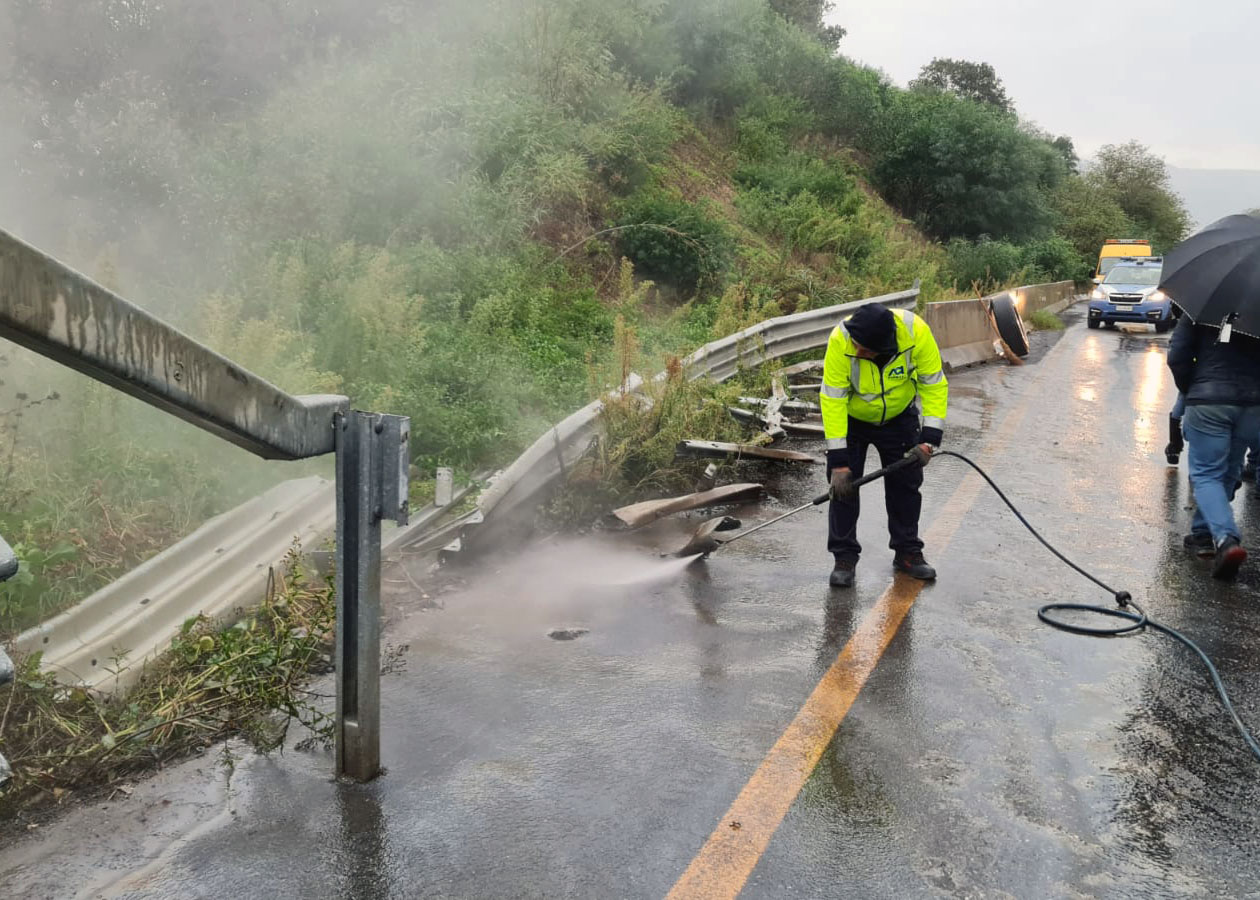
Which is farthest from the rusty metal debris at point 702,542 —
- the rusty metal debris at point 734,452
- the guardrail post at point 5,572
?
the guardrail post at point 5,572

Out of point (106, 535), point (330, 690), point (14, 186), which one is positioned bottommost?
point (330, 690)

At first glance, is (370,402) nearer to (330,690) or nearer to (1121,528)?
(330,690)

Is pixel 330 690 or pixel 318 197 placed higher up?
pixel 318 197

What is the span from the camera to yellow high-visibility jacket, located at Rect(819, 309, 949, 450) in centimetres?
543

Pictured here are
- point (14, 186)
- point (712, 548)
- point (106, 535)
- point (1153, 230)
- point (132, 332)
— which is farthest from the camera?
point (1153, 230)

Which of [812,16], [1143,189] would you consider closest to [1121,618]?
[812,16]

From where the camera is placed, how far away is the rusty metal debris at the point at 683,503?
6.35 metres

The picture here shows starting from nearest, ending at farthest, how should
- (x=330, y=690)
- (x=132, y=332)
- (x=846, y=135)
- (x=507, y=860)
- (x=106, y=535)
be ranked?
(x=132, y=332) < (x=507, y=860) < (x=330, y=690) < (x=106, y=535) < (x=846, y=135)

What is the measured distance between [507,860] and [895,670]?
200 cm

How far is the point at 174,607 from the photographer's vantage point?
14.1 feet

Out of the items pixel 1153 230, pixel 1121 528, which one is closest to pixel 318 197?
pixel 1121 528

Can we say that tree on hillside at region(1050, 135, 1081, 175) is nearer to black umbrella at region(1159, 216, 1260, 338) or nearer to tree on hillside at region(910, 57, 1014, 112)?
tree on hillside at region(910, 57, 1014, 112)

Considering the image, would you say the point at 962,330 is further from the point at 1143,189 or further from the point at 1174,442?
the point at 1143,189

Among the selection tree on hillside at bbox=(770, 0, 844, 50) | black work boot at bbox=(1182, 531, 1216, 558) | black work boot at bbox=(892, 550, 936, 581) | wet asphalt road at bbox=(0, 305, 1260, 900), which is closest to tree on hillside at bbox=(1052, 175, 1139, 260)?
tree on hillside at bbox=(770, 0, 844, 50)
